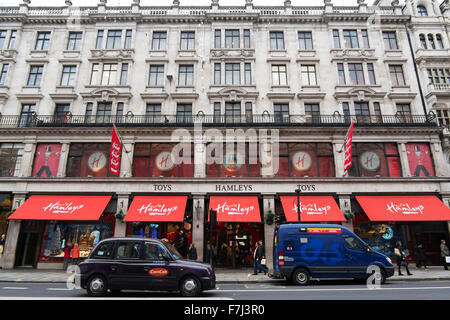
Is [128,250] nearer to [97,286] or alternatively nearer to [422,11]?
[97,286]

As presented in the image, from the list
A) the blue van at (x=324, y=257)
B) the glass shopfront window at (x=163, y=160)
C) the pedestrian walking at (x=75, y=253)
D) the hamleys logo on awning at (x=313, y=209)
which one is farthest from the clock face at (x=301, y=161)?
the pedestrian walking at (x=75, y=253)

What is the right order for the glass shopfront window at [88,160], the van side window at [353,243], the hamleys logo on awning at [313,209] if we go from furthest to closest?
the glass shopfront window at [88,160] < the hamleys logo on awning at [313,209] < the van side window at [353,243]

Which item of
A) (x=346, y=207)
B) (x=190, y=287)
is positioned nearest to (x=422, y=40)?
(x=346, y=207)

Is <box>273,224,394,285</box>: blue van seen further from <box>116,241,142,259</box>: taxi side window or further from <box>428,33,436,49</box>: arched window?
<box>428,33,436,49</box>: arched window

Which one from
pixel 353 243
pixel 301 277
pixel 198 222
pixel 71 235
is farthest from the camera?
pixel 71 235

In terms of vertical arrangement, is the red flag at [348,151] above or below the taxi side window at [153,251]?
above

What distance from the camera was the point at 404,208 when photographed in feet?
59.5

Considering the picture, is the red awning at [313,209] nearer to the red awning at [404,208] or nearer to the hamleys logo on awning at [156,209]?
the red awning at [404,208]

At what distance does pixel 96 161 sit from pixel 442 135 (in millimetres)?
26387

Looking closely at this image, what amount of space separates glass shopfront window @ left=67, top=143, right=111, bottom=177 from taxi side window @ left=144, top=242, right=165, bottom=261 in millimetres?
12237

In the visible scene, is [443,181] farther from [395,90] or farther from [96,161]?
[96,161]

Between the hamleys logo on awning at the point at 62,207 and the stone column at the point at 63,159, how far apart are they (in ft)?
7.74

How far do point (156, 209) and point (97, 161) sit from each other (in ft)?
20.8

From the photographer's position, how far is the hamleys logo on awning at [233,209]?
18.0 m
